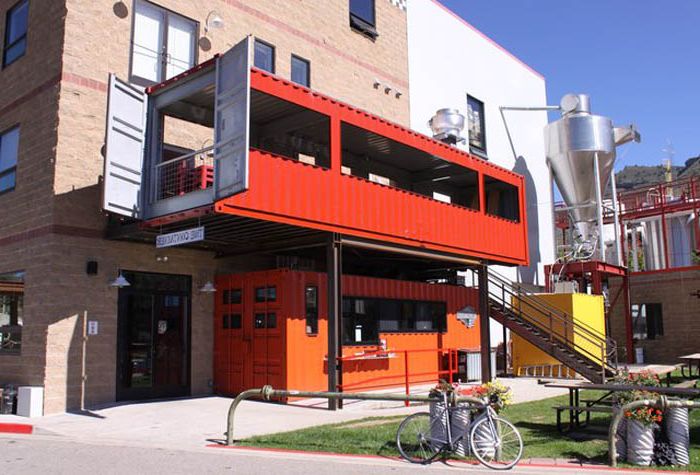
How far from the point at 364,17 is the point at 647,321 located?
59.7 ft

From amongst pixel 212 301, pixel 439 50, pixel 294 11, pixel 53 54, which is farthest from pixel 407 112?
pixel 53 54

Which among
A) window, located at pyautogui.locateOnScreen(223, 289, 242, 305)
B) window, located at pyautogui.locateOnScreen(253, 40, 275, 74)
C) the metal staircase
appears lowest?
the metal staircase

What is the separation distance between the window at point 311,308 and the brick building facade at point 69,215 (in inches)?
96.7

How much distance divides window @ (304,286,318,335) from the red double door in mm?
731

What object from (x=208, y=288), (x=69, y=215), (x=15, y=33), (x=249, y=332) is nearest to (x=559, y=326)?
(x=249, y=332)

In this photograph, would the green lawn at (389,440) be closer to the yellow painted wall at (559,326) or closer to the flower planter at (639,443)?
the flower planter at (639,443)

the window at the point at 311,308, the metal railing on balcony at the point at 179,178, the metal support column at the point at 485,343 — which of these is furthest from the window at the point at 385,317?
the metal railing on balcony at the point at 179,178

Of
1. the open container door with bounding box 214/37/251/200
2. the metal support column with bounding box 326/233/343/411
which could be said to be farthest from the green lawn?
the open container door with bounding box 214/37/251/200

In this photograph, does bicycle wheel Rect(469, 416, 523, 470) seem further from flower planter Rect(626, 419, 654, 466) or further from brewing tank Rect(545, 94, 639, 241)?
brewing tank Rect(545, 94, 639, 241)

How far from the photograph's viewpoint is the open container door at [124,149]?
42.7 feet

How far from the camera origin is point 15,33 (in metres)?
16.6

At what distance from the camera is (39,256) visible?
1404 centimetres

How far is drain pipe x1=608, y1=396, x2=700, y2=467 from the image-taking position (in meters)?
8.35

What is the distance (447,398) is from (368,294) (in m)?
9.06
